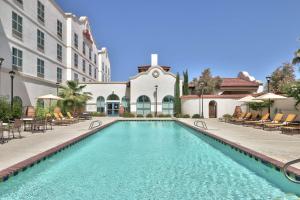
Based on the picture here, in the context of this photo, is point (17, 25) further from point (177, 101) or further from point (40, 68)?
point (177, 101)

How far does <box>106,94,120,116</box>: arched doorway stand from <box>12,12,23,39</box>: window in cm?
1990

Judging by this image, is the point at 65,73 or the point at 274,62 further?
the point at 274,62

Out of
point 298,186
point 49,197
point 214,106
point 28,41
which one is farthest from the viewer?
point 214,106

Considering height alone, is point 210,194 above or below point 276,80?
below

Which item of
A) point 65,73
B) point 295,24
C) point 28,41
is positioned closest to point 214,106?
point 295,24

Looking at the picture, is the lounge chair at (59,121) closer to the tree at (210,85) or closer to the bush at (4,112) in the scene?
the bush at (4,112)

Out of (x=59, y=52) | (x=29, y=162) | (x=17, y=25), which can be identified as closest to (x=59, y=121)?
(x=17, y=25)

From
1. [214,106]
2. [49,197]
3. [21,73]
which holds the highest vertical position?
[21,73]

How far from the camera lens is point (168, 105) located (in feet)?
139

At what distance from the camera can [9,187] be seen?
22.2 ft

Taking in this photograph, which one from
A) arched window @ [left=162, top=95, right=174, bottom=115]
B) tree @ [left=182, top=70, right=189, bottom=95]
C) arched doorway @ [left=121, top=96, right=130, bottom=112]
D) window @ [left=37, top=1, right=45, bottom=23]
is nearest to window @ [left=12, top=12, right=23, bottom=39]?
window @ [left=37, top=1, right=45, bottom=23]

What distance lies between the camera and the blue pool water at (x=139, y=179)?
6598 millimetres

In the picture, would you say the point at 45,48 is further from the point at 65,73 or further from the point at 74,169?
the point at 74,169

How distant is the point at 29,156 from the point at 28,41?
69.8 ft
